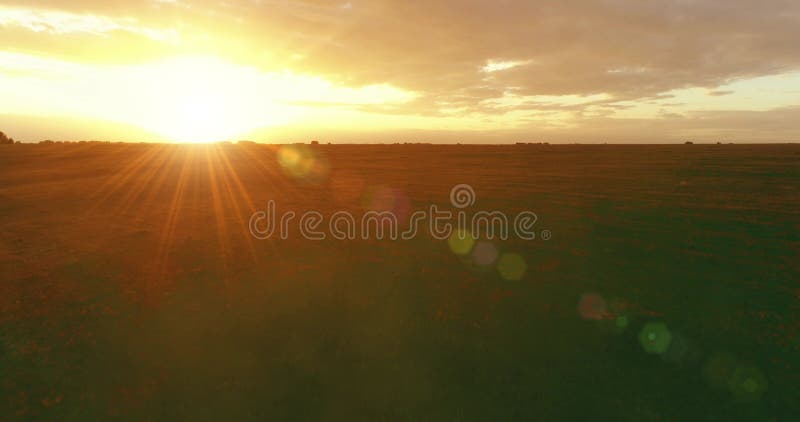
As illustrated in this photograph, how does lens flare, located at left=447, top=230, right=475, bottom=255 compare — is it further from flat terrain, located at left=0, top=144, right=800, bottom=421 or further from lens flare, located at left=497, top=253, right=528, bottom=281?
lens flare, located at left=497, top=253, right=528, bottom=281

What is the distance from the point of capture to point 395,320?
10133mm

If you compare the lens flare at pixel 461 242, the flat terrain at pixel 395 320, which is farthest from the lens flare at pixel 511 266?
the lens flare at pixel 461 242

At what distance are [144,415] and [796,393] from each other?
10.8 meters

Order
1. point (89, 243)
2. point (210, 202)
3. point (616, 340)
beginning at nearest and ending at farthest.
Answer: point (616, 340)
point (89, 243)
point (210, 202)

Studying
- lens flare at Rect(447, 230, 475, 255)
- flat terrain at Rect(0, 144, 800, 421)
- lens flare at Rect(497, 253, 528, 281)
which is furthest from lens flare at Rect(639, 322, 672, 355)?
lens flare at Rect(447, 230, 475, 255)

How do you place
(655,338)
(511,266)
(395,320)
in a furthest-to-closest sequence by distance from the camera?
1. (511,266)
2. (395,320)
3. (655,338)

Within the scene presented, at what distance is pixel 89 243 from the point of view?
15.0m

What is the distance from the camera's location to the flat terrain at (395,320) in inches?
291

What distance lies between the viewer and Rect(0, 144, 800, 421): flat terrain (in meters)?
7.40

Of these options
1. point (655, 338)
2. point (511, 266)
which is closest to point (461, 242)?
point (511, 266)

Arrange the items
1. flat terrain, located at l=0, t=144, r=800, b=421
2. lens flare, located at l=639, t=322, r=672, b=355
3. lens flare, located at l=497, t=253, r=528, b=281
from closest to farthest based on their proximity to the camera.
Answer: flat terrain, located at l=0, t=144, r=800, b=421 → lens flare, located at l=639, t=322, r=672, b=355 → lens flare, located at l=497, t=253, r=528, b=281

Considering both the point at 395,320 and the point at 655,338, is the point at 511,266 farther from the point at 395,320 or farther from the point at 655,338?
the point at 395,320

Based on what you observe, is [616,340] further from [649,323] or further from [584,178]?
[584,178]

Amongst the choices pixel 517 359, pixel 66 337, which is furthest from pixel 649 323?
pixel 66 337
